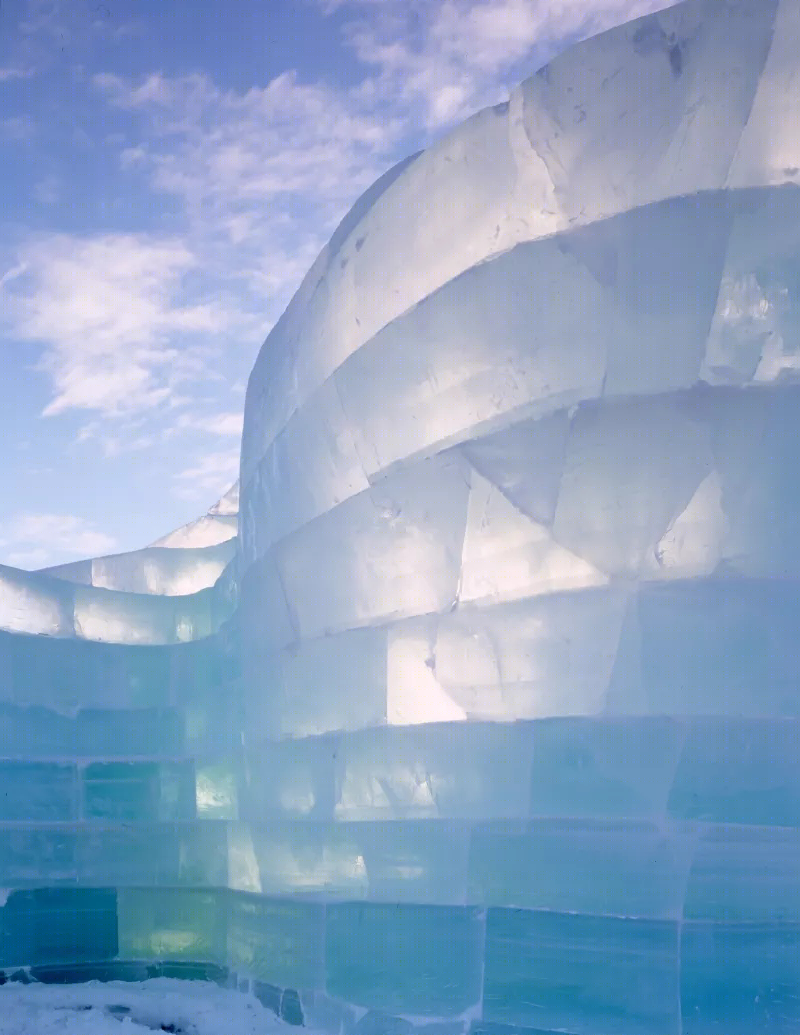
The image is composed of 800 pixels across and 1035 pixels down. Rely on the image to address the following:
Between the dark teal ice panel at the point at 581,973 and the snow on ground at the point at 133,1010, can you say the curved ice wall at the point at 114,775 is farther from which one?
the dark teal ice panel at the point at 581,973

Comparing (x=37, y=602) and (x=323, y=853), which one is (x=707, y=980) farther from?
(x=37, y=602)

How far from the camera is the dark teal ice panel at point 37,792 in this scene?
5.95 metres

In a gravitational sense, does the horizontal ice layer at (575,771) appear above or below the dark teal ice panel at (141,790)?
above

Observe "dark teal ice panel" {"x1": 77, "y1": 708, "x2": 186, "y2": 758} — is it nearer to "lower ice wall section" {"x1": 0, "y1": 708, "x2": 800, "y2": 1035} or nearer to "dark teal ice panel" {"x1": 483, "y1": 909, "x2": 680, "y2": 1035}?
"lower ice wall section" {"x1": 0, "y1": 708, "x2": 800, "y2": 1035}

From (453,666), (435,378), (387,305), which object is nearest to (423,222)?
(387,305)

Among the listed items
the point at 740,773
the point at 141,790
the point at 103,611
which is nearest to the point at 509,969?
the point at 740,773

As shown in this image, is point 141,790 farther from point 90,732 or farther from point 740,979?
point 740,979

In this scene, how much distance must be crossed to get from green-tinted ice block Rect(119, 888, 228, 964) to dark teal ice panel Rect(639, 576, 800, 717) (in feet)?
10.1

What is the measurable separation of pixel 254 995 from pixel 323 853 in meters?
0.92

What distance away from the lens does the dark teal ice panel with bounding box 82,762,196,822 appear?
6.05m

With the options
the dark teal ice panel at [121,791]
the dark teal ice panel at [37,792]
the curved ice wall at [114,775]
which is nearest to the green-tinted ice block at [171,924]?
the curved ice wall at [114,775]

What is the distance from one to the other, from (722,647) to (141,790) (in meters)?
3.90

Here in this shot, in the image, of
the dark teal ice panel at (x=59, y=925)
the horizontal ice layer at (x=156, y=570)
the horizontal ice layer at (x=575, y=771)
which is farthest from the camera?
the horizontal ice layer at (x=156, y=570)

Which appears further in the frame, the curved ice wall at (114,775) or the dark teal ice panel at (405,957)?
the curved ice wall at (114,775)
